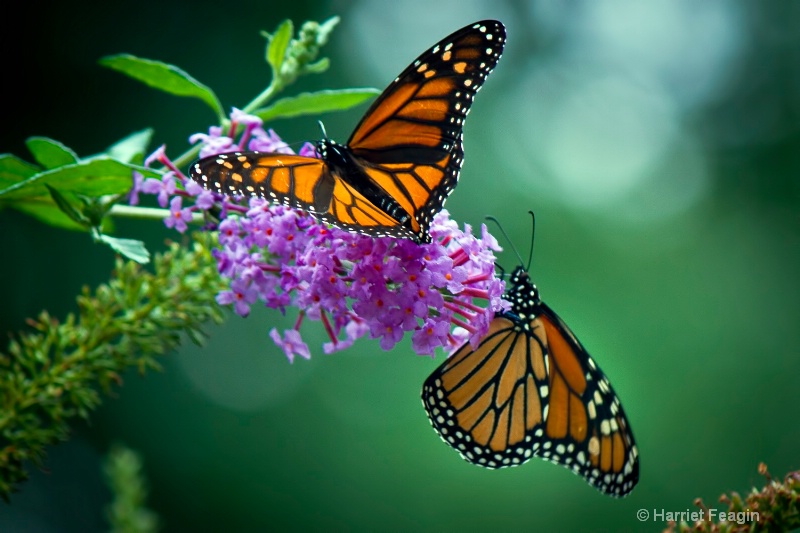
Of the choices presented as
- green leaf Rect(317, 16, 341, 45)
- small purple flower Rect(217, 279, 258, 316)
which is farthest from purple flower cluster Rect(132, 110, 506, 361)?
green leaf Rect(317, 16, 341, 45)

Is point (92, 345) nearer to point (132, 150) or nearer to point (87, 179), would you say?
point (87, 179)

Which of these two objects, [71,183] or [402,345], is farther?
[402,345]

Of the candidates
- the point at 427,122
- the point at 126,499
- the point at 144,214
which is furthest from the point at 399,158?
the point at 126,499

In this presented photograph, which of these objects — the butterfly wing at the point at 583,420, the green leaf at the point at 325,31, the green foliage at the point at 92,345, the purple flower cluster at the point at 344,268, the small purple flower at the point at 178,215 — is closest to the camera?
the green foliage at the point at 92,345

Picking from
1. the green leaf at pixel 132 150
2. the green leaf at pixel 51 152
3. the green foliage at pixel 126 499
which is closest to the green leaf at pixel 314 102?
the green leaf at pixel 132 150

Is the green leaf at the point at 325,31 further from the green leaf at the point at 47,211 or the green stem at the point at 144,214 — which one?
the green leaf at the point at 47,211

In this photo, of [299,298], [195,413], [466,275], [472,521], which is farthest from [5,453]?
[472,521]
